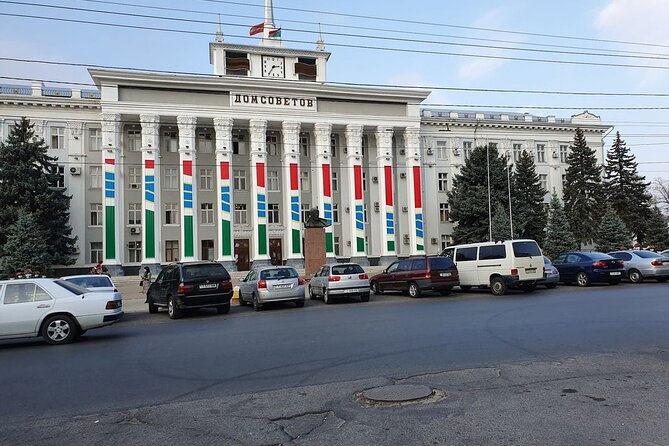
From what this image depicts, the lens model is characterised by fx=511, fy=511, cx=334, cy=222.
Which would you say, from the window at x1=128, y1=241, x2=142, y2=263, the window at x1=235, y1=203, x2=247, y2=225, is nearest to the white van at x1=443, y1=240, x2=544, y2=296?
the window at x1=235, y1=203, x2=247, y2=225

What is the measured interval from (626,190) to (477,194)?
18.4 metres

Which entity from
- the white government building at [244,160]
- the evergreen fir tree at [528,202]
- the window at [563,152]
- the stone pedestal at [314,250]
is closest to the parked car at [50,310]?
the stone pedestal at [314,250]

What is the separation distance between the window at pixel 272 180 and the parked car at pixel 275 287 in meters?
31.2

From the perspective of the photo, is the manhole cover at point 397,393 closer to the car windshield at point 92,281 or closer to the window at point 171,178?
the car windshield at point 92,281

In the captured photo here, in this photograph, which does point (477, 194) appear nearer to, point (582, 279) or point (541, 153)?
point (541, 153)

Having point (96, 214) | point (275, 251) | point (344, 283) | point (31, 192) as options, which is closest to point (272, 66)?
point (275, 251)

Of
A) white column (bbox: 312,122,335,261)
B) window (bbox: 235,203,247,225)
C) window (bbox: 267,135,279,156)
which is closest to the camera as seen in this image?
window (bbox: 235,203,247,225)

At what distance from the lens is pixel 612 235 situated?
47094mm

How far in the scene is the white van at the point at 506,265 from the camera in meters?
20.5

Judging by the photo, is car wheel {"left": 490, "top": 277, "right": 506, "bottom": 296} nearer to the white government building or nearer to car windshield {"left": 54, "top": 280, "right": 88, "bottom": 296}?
car windshield {"left": 54, "top": 280, "right": 88, "bottom": 296}

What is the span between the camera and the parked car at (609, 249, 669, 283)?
23.9 metres

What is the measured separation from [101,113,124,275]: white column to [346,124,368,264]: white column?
69.1 ft

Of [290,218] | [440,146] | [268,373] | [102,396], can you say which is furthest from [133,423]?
[440,146]

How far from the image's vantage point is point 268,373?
7684mm
